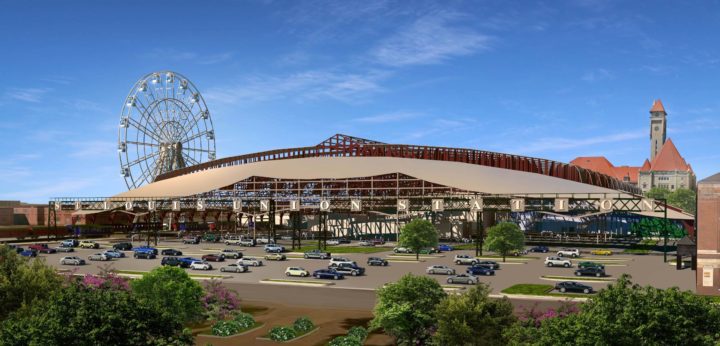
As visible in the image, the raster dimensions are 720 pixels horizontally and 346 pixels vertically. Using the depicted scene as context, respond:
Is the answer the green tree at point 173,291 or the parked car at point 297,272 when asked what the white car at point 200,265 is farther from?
the green tree at point 173,291

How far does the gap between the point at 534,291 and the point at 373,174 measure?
260ft

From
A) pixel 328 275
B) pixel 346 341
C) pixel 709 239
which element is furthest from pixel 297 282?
pixel 709 239

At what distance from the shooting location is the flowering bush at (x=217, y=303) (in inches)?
1580

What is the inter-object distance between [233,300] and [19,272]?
533 inches

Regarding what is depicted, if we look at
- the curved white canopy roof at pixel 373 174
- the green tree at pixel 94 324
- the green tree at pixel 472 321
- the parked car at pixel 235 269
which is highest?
the curved white canopy roof at pixel 373 174

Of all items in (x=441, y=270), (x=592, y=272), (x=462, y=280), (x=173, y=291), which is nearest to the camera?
(x=173, y=291)

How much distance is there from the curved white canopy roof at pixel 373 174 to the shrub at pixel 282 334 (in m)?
84.8

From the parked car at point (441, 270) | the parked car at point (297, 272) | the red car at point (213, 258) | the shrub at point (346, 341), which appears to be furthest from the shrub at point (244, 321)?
the red car at point (213, 258)

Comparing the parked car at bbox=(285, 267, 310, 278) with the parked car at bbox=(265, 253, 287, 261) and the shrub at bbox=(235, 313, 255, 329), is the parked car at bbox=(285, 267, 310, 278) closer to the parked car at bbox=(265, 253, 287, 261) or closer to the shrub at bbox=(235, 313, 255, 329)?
the parked car at bbox=(265, 253, 287, 261)

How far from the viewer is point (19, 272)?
34.4 metres

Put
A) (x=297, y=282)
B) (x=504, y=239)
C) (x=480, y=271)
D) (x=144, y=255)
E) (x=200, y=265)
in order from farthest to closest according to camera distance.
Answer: (x=144, y=255)
(x=504, y=239)
(x=200, y=265)
(x=480, y=271)
(x=297, y=282)

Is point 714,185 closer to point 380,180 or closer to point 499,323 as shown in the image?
point 499,323

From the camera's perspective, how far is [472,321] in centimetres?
2956

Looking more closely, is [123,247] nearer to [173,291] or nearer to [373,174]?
[373,174]
